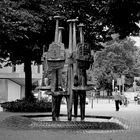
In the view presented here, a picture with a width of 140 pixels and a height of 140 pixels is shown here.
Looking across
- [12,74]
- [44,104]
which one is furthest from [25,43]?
[12,74]

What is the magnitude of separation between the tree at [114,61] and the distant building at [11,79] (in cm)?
1819

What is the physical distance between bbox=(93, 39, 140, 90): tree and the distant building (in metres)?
18.2

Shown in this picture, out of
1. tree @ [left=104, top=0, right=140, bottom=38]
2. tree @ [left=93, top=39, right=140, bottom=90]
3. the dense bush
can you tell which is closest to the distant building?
tree @ [left=93, top=39, right=140, bottom=90]

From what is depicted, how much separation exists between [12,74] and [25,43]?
33.3m

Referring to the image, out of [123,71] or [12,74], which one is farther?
[123,71]

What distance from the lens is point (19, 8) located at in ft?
89.4

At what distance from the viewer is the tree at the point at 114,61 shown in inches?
3068

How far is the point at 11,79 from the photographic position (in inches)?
2457

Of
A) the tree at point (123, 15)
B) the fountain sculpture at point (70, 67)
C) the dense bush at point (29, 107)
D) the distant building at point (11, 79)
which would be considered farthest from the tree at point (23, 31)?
the distant building at point (11, 79)

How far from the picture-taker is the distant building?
203ft

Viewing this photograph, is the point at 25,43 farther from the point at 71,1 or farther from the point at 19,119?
the point at 19,119

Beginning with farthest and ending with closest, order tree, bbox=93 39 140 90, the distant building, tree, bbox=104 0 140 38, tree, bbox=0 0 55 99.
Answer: tree, bbox=93 39 140 90 < the distant building < tree, bbox=0 0 55 99 < tree, bbox=104 0 140 38

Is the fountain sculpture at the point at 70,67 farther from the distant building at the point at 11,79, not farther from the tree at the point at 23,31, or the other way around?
the distant building at the point at 11,79

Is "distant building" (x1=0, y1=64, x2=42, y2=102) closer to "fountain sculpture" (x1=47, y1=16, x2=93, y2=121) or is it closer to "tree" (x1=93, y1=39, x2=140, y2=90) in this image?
"tree" (x1=93, y1=39, x2=140, y2=90)
